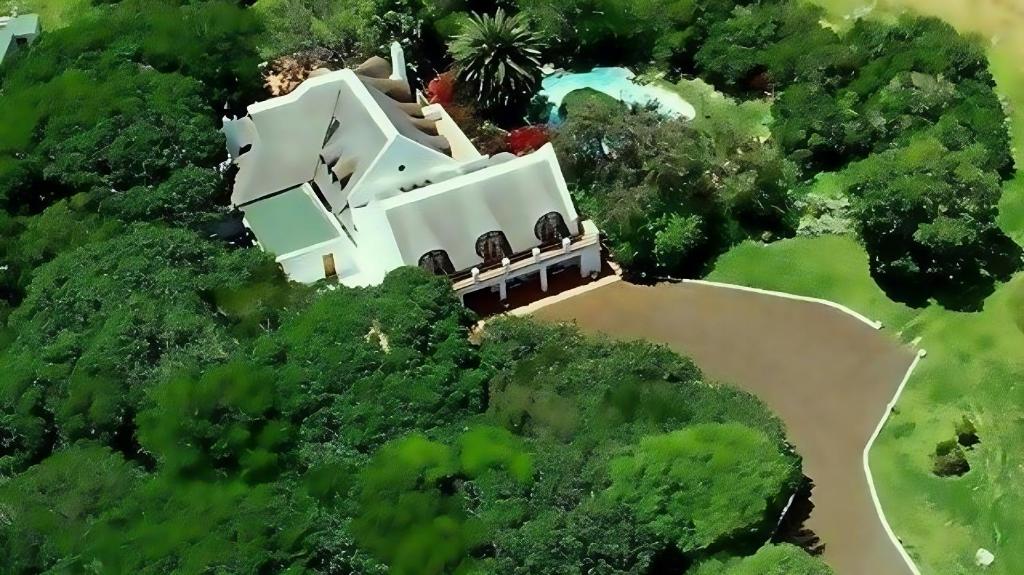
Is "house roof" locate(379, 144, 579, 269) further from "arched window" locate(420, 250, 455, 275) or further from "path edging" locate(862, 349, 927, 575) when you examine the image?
"path edging" locate(862, 349, 927, 575)

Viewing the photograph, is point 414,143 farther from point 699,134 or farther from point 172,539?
point 172,539

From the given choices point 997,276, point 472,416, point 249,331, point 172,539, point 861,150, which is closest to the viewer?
point 172,539

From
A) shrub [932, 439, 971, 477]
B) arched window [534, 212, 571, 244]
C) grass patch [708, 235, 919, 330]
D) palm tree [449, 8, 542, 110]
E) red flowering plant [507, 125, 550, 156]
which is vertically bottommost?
shrub [932, 439, 971, 477]

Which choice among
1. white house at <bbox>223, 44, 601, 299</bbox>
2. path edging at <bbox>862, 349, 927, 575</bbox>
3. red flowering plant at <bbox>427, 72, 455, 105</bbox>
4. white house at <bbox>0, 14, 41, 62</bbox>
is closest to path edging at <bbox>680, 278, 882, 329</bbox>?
path edging at <bbox>862, 349, 927, 575</bbox>

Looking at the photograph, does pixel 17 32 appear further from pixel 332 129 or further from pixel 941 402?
pixel 941 402

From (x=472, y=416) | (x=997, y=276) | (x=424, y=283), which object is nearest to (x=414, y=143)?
(x=424, y=283)

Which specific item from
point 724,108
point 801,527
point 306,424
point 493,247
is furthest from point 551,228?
point 801,527
